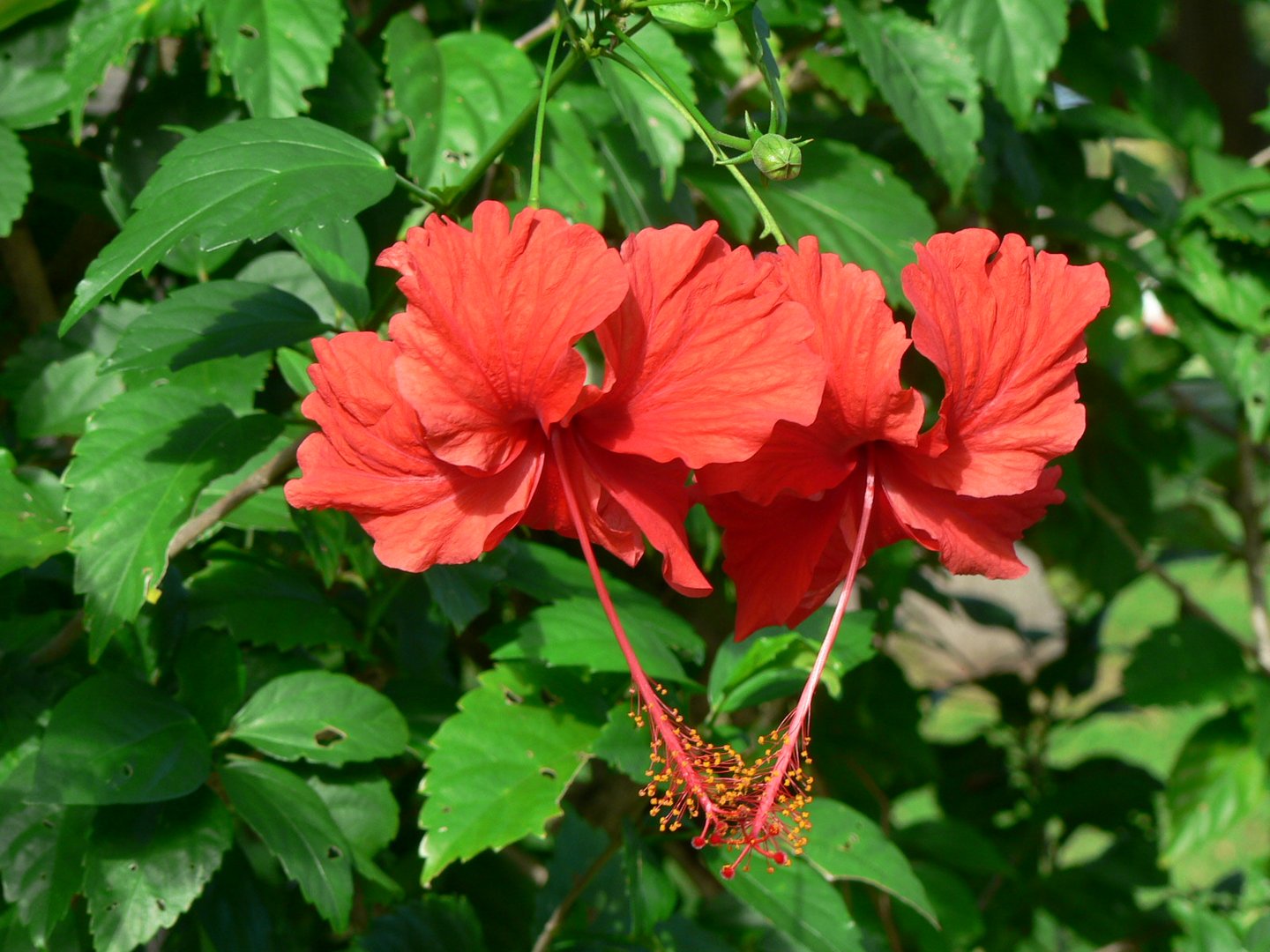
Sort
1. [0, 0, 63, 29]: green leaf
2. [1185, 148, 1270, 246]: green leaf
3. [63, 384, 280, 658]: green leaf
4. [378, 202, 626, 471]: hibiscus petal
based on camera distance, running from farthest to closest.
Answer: [1185, 148, 1270, 246]: green leaf → [0, 0, 63, 29]: green leaf → [63, 384, 280, 658]: green leaf → [378, 202, 626, 471]: hibiscus petal

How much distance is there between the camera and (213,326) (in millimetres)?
937

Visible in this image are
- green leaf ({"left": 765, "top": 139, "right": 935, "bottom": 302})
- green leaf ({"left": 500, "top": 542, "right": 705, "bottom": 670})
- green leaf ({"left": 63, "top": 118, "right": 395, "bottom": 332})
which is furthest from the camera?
green leaf ({"left": 765, "top": 139, "right": 935, "bottom": 302})

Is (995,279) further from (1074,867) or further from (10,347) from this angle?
(1074,867)

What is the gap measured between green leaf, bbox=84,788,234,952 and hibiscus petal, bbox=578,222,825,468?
20.2 inches

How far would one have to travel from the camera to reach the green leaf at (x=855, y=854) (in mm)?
1066

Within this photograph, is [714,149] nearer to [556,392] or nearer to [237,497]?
[556,392]

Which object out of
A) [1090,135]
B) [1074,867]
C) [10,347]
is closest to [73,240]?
[10,347]

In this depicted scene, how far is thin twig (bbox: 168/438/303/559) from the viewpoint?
94 centimetres

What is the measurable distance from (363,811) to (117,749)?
8.4 inches

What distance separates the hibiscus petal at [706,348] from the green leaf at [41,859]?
0.57m

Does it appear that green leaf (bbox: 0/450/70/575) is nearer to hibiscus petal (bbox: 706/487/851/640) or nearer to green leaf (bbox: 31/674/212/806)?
green leaf (bbox: 31/674/212/806)

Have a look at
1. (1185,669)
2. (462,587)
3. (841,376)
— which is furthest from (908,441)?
(1185,669)

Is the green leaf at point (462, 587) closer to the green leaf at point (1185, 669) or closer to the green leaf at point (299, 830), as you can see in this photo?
the green leaf at point (299, 830)

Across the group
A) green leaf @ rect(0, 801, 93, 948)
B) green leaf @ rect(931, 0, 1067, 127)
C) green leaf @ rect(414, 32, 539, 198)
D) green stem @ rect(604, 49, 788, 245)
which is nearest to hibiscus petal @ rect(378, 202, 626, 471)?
green stem @ rect(604, 49, 788, 245)
